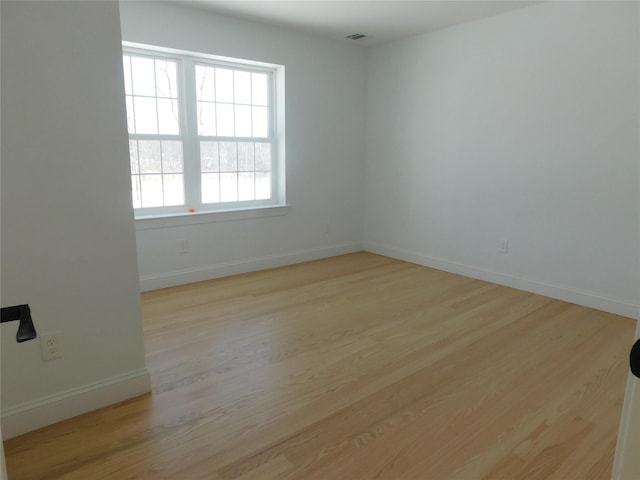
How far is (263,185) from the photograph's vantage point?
15.3ft

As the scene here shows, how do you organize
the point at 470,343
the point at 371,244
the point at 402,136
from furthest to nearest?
1. the point at 371,244
2. the point at 402,136
3. the point at 470,343

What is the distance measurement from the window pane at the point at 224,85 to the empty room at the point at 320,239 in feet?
0.08

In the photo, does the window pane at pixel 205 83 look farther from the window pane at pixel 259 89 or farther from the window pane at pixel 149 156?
the window pane at pixel 149 156

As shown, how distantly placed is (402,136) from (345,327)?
258 cm

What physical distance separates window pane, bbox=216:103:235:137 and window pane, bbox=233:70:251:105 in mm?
135

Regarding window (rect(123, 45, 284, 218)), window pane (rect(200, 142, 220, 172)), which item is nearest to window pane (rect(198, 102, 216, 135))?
window (rect(123, 45, 284, 218))

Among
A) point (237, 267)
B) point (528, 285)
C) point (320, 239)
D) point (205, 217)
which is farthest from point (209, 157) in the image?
point (528, 285)

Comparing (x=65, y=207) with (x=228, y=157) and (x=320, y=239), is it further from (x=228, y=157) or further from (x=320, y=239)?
(x=320, y=239)

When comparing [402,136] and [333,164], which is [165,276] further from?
[402,136]

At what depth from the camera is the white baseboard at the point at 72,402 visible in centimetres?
189

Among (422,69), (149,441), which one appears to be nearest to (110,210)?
(149,441)

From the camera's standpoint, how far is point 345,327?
3111mm

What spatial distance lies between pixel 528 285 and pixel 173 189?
3.36 meters

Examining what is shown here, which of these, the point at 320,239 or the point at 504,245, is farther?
the point at 320,239
